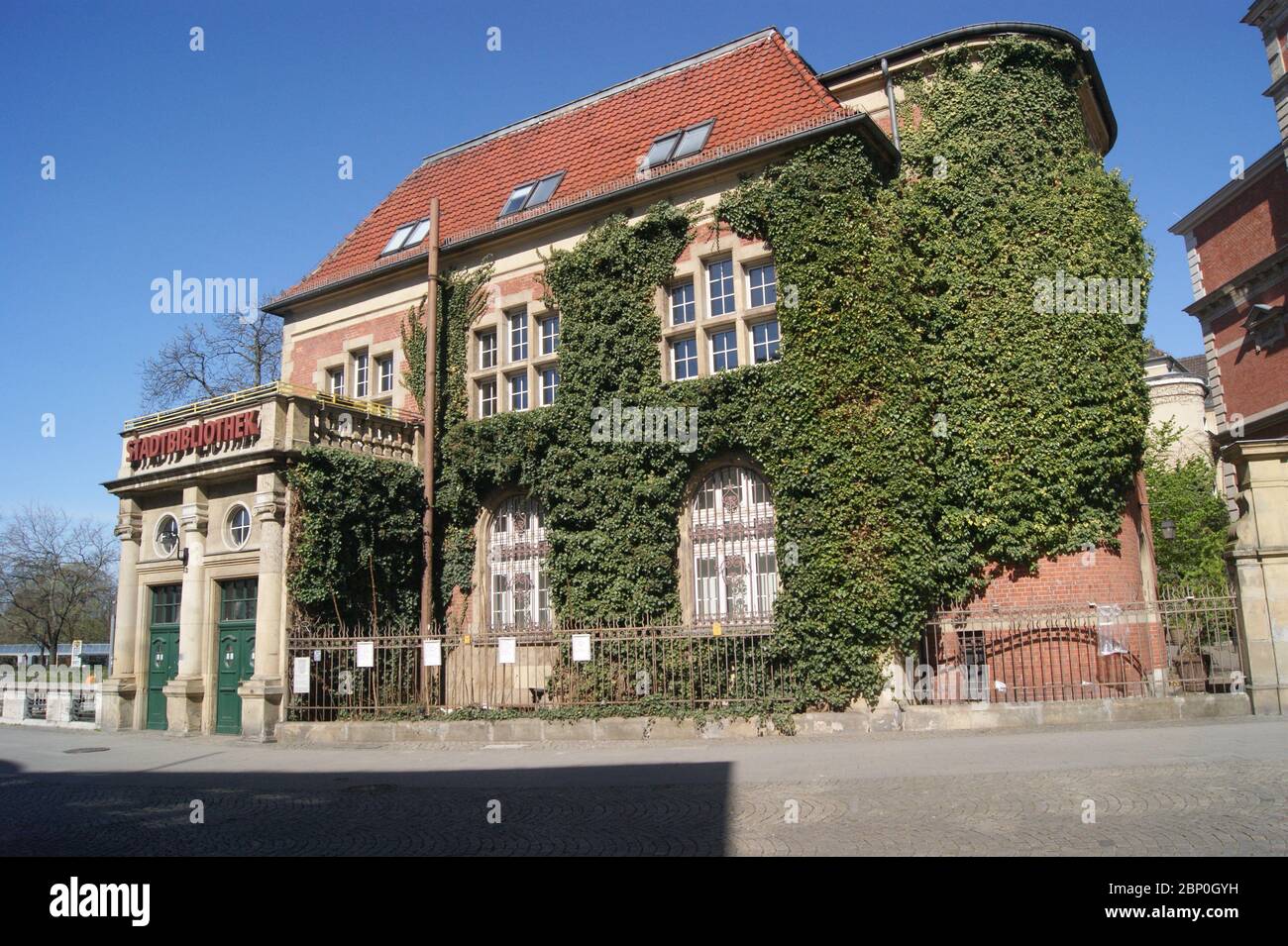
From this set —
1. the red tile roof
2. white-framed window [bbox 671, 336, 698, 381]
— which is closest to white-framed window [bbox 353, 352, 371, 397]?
the red tile roof

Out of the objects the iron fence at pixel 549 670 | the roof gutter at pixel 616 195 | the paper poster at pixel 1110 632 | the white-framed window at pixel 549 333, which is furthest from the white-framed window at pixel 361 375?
the paper poster at pixel 1110 632

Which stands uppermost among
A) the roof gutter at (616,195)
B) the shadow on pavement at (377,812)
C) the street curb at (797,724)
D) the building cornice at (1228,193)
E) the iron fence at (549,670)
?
the building cornice at (1228,193)

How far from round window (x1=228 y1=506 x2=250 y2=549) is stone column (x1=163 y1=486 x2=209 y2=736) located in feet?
2.00

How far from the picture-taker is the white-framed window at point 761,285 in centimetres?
1828

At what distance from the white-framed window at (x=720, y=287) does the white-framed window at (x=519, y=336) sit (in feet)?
15.4

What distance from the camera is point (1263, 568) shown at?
1391cm

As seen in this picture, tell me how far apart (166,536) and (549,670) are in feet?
31.0

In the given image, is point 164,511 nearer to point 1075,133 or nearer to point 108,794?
point 108,794

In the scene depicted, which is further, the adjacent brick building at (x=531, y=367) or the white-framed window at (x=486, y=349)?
the white-framed window at (x=486, y=349)

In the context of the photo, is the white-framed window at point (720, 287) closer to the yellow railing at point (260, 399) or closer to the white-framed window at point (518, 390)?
the white-framed window at point (518, 390)

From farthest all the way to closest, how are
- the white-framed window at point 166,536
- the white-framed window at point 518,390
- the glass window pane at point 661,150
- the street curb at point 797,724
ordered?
the white-framed window at point 518,390
the white-framed window at point 166,536
the glass window pane at point 661,150
the street curb at point 797,724

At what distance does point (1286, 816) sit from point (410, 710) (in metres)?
13.4
